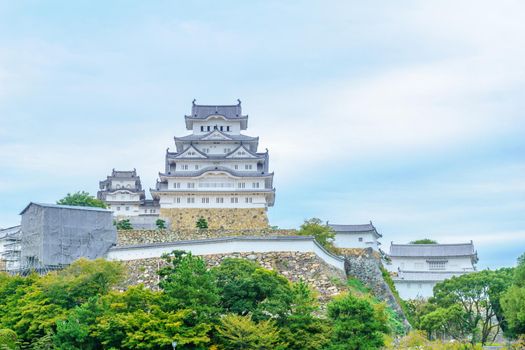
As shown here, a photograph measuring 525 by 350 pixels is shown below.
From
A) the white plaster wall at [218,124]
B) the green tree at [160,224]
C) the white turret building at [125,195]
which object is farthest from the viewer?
the white turret building at [125,195]

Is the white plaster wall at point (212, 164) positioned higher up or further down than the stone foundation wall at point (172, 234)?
higher up

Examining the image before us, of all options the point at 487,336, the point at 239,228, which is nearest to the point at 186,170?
the point at 239,228

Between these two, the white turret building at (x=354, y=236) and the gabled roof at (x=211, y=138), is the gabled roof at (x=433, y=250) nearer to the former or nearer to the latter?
the white turret building at (x=354, y=236)

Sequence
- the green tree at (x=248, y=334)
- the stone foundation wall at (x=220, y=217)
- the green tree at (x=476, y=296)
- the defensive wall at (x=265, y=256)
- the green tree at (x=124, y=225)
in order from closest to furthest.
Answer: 1. the green tree at (x=248, y=334)
2. the defensive wall at (x=265, y=256)
3. the green tree at (x=476, y=296)
4. the green tree at (x=124, y=225)
5. the stone foundation wall at (x=220, y=217)

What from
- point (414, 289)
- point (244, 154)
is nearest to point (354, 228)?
point (414, 289)

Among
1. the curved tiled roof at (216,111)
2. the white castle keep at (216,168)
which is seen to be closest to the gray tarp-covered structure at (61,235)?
the white castle keep at (216,168)

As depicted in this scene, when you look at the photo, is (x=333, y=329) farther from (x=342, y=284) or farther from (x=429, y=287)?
(x=429, y=287)

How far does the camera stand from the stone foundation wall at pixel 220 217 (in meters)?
51.1

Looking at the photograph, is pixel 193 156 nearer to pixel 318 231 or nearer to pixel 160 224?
pixel 160 224

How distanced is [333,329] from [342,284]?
957cm

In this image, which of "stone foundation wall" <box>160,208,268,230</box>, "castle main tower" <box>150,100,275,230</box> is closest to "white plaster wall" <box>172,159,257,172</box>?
"castle main tower" <box>150,100,275,230</box>

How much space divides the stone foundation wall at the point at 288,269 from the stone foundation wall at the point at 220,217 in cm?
1106

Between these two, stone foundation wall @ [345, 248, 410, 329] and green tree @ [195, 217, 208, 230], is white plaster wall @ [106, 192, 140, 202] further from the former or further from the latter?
stone foundation wall @ [345, 248, 410, 329]

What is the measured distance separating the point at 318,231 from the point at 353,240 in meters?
5.20
